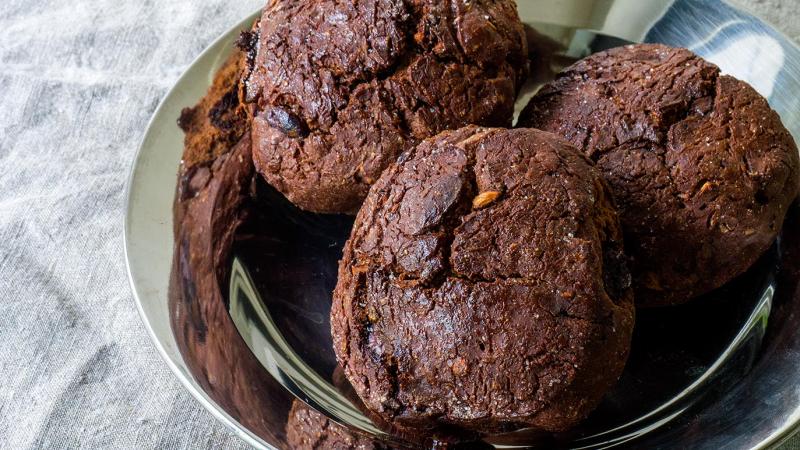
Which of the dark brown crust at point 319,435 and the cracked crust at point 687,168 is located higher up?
the cracked crust at point 687,168

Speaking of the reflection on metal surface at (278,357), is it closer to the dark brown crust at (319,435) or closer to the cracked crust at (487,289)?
the dark brown crust at (319,435)

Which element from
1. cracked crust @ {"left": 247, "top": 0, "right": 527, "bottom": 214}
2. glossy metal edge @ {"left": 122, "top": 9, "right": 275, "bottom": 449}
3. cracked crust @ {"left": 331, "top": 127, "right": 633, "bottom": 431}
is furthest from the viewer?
cracked crust @ {"left": 247, "top": 0, "right": 527, "bottom": 214}

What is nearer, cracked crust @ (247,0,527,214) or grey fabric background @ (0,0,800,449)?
cracked crust @ (247,0,527,214)

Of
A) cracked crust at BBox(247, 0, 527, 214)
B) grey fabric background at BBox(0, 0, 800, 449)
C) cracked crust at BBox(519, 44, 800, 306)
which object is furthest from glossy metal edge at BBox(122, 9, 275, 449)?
cracked crust at BBox(519, 44, 800, 306)

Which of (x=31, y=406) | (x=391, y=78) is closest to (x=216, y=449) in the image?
(x=31, y=406)

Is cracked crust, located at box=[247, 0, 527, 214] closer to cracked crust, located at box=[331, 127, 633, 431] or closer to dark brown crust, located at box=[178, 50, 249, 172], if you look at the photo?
cracked crust, located at box=[331, 127, 633, 431]

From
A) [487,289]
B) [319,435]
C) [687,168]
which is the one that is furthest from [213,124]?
[687,168]

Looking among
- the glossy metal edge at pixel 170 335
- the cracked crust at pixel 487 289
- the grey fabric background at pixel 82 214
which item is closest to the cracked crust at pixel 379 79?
the cracked crust at pixel 487 289
